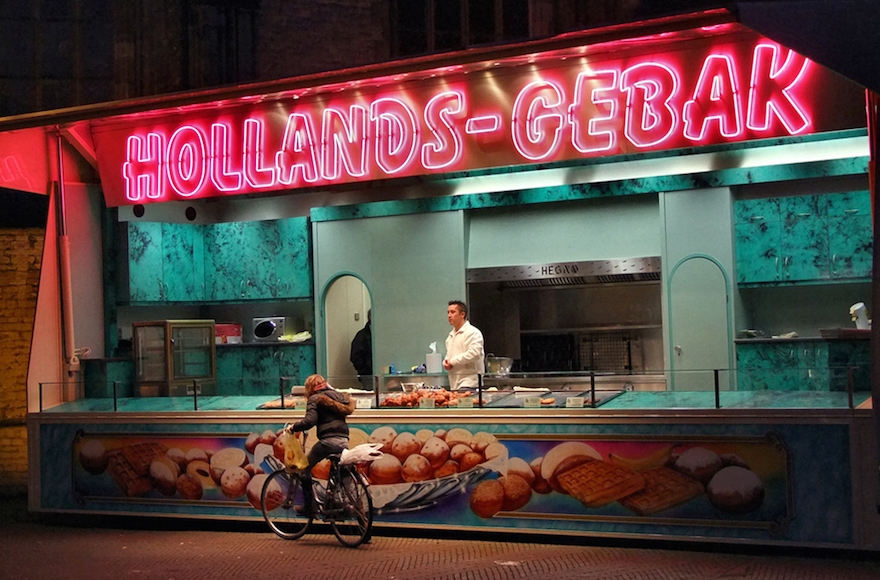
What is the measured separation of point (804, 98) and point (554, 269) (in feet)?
15.8

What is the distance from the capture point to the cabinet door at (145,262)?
12.9 meters

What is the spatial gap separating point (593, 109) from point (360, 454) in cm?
367

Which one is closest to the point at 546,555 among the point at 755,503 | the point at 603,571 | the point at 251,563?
the point at 603,571

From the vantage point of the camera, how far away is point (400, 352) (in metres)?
12.8

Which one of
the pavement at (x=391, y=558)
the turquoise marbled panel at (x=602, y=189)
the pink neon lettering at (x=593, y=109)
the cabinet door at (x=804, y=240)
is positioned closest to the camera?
the pavement at (x=391, y=558)

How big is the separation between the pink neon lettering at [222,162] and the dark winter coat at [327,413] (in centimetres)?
283

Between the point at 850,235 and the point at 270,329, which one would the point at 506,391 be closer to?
the point at 850,235

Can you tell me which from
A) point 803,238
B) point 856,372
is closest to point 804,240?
point 803,238

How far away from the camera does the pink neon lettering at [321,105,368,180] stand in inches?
371

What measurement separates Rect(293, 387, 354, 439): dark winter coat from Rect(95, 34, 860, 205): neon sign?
7.65ft

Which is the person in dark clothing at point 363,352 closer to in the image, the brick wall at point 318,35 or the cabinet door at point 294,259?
the cabinet door at point 294,259

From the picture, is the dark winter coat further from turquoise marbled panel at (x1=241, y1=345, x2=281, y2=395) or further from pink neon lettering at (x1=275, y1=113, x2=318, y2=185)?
turquoise marbled panel at (x1=241, y1=345, x2=281, y2=395)

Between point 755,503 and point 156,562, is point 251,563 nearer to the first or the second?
point 156,562

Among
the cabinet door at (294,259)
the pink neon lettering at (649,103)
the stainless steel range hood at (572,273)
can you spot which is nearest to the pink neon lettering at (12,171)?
the cabinet door at (294,259)
